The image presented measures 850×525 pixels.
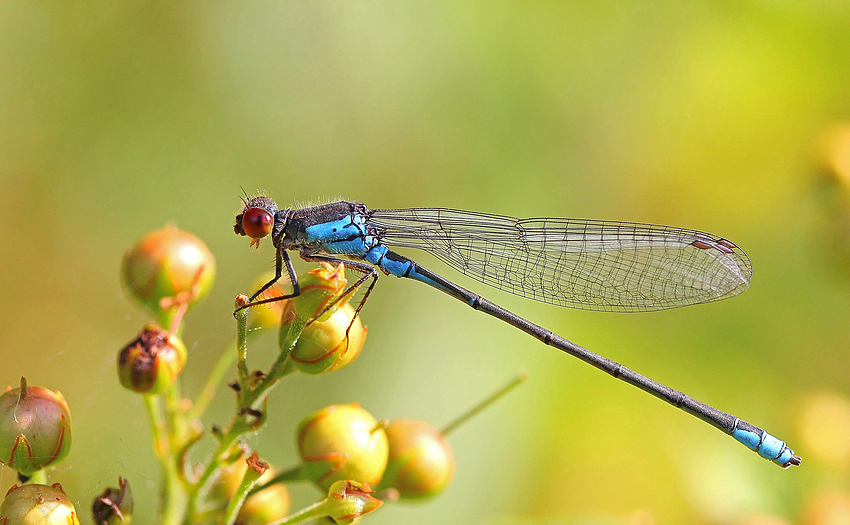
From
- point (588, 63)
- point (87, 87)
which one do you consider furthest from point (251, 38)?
point (588, 63)

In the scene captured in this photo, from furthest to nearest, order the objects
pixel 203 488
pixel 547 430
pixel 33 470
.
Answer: pixel 547 430 < pixel 203 488 < pixel 33 470

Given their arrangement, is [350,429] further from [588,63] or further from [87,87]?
[588,63]

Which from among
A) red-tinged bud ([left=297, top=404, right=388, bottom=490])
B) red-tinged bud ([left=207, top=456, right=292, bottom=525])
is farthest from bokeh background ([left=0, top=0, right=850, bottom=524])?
red-tinged bud ([left=297, top=404, right=388, bottom=490])

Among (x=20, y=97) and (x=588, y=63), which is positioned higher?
(x=588, y=63)

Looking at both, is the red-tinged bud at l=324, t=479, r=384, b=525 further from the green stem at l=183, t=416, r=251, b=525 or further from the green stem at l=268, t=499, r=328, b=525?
the green stem at l=183, t=416, r=251, b=525

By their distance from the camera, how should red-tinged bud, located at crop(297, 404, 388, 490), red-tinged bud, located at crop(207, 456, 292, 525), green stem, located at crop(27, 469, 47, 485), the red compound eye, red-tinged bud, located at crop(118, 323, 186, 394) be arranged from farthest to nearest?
the red compound eye, red-tinged bud, located at crop(207, 456, 292, 525), red-tinged bud, located at crop(297, 404, 388, 490), red-tinged bud, located at crop(118, 323, 186, 394), green stem, located at crop(27, 469, 47, 485)

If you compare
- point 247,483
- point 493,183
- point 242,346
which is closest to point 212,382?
point 242,346
